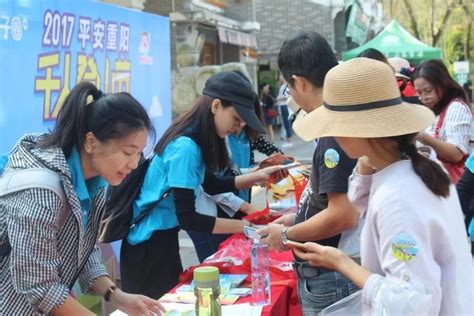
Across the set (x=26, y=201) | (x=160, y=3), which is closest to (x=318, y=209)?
(x=26, y=201)

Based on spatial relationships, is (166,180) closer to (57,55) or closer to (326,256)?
(326,256)

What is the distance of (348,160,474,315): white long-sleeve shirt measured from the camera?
1342mm

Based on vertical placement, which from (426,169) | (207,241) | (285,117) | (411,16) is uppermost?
(411,16)

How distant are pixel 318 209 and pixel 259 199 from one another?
268 centimetres

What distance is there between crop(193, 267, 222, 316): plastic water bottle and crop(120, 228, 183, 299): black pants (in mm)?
751

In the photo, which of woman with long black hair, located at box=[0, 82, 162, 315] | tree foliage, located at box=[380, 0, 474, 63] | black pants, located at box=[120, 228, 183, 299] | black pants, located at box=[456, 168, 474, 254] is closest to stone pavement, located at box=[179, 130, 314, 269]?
black pants, located at box=[120, 228, 183, 299]

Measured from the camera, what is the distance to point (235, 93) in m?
2.80

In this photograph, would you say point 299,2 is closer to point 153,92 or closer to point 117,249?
point 153,92

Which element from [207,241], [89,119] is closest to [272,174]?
[207,241]

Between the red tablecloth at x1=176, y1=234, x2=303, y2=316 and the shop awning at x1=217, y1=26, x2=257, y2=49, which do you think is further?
the shop awning at x1=217, y1=26, x2=257, y2=49

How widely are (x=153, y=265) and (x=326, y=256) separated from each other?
4.28 ft

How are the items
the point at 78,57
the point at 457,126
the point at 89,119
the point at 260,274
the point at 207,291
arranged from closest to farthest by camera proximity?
the point at 89,119
the point at 207,291
the point at 260,274
the point at 457,126
the point at 78,57

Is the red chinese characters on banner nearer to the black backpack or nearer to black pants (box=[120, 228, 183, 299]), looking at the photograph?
the black backpack

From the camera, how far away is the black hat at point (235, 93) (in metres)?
2.79
